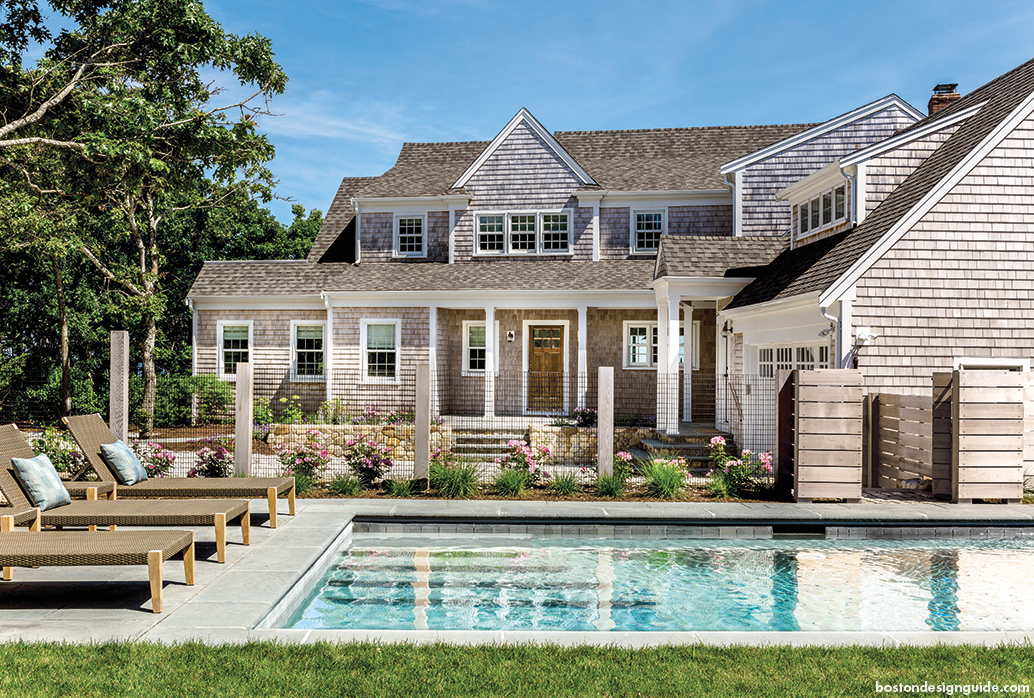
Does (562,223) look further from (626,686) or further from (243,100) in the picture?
(626,686)

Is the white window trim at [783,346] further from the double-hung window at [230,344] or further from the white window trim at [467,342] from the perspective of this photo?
the double-hung window at [230,344]

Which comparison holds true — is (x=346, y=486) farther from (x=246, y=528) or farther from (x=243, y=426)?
(x=246, y=528)

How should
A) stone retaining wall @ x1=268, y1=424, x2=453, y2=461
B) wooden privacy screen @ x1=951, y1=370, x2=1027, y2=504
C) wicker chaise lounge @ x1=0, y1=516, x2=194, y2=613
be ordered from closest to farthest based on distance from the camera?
wicker chaise lounge @ x1=0, y1=516, x2=194, y2=613, wooden privacy screen @ x1=951, y1=370, x2=1027, y2=504, stone retaining wall @ x1=268, y1=424, x2=453, y2=461

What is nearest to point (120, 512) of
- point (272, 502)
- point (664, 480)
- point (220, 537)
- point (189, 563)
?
point (220, 537)

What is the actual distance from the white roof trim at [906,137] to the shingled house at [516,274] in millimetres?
4277

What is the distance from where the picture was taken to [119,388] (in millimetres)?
11891

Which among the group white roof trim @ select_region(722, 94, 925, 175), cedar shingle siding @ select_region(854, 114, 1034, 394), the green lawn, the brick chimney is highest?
the brick chimney

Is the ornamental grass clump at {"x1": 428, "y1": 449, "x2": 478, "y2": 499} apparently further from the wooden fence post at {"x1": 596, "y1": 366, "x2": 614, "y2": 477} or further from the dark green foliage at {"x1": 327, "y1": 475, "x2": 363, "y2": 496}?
the wooden fence post at {"x1": 596, "y1": 366, "x2": 614, "y2": 477}

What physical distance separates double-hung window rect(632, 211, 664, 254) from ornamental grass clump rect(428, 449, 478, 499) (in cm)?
1166

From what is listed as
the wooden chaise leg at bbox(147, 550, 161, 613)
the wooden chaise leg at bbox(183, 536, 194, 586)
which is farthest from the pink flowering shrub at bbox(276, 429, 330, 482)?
the wooden chaise leg at bbox(147, 550, 161, 613)

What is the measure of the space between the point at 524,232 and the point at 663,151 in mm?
5678

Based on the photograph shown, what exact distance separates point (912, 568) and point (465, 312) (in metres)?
14.9

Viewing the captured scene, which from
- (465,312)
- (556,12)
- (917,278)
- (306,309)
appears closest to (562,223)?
(465,312)

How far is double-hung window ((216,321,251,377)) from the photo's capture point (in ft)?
69.9
